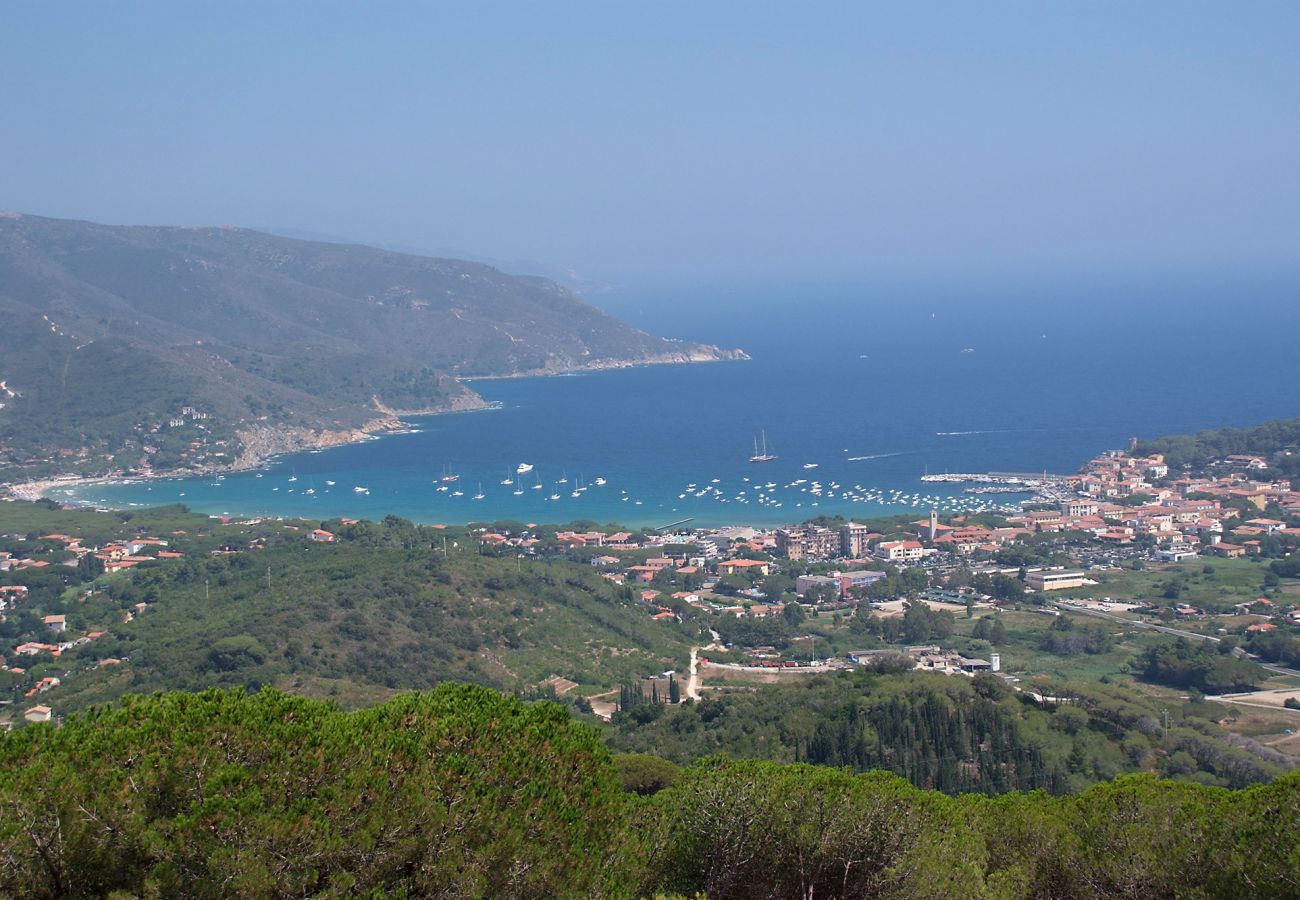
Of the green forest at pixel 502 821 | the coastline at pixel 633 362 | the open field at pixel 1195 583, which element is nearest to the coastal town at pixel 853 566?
the open field at pixel 1195 583

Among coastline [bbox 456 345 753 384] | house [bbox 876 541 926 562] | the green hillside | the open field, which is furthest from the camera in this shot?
coastline [bbox 456 345 753 384]

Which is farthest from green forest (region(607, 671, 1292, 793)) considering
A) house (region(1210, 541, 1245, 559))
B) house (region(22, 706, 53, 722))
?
house (region(1210, 541, 1245, 559))

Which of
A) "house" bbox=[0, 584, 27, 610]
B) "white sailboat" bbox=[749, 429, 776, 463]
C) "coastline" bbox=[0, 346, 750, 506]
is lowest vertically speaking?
"coastline" bbox=[0, 346, 750, 506]

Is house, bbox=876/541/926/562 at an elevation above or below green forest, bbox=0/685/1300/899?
below

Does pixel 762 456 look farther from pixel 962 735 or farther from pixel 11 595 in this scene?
pixel 962 735

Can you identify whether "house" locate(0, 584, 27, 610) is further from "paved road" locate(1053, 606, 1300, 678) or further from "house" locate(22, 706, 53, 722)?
"paved road" locate(1053, 606, 1300, 678)

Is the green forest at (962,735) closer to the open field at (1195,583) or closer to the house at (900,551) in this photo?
the open field at (1195,583)
